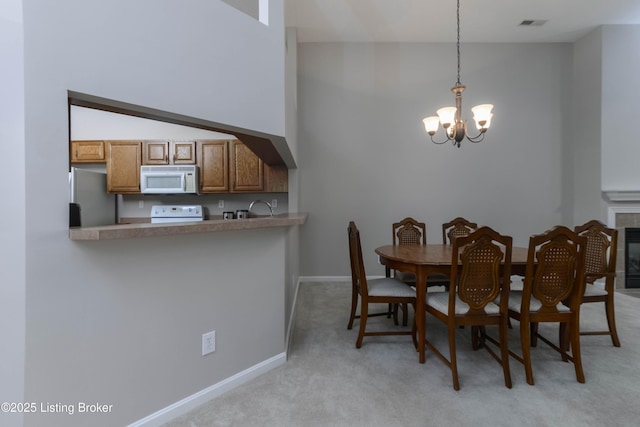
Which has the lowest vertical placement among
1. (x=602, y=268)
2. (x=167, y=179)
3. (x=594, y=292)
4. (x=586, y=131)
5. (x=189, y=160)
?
(x=594, y=292)

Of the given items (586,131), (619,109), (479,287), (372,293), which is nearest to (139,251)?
(372,293)

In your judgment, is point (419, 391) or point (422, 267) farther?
point (422, 267)

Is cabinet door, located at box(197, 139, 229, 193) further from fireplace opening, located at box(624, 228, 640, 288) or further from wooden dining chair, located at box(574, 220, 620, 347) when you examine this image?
fireplace opening, located at box(624, 228, 640, 288)

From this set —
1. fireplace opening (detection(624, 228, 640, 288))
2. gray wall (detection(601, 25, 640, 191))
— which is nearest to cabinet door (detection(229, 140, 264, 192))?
gray wall (detection(601, 25, 640, 191))

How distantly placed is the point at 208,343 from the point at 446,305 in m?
1.56

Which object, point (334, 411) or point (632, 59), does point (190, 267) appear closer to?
point (334, 411)

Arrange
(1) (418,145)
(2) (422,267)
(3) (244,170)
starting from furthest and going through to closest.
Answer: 1. (1) (418,145)
2. (3) (244,170)
3. (2) (422,267)

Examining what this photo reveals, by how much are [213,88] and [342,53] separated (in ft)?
11.0

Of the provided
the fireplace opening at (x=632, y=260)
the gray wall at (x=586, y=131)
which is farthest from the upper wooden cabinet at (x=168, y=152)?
the fireplace opening at (x=632, y=260)

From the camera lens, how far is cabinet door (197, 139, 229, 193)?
426cm

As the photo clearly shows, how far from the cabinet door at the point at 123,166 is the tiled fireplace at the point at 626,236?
654cm

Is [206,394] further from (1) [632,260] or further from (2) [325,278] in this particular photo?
(1) [632,260]

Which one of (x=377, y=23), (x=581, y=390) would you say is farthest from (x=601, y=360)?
(x=377, y=23)

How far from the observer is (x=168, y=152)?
4320 mm
